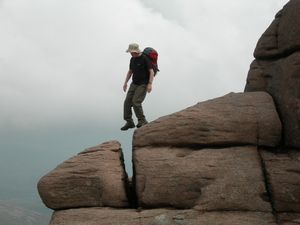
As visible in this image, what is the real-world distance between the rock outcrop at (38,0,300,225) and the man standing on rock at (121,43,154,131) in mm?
2388

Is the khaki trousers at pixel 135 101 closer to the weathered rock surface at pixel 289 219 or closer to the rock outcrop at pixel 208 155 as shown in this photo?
the rock outcrop at pixel 208 155

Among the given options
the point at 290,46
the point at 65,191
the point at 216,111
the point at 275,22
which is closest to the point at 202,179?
the point at 216,111

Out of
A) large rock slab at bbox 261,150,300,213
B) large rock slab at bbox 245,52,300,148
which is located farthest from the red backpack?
large rock slab at bbox 261,150,300,213

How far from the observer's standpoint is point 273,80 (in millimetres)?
24406

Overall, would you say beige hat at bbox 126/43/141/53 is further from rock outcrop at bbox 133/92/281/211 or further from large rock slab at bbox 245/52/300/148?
large rock slab at bbox 245/52/300/148

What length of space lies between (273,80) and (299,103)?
2.87 meters

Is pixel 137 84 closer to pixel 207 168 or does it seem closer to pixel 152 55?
pixel 152 55

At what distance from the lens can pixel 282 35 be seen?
944 inches

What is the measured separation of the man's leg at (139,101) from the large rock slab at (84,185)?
4.06 m

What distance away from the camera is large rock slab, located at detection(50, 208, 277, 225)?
19484mm

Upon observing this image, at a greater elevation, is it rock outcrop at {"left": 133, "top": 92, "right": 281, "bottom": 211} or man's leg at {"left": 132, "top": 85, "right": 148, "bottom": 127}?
man's leg at {"left": 132, "top": 85, "right": 148, "bottom": 127}

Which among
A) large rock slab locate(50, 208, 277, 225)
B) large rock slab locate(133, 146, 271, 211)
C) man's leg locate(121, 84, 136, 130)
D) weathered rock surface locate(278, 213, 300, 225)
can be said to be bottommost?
weathered rock surface locate(278, 213, 300, 225)

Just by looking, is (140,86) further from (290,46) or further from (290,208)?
(290,208)

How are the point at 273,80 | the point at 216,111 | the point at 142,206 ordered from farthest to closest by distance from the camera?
the point at 273,80 < the point at 216,111 < the point at 142,206
